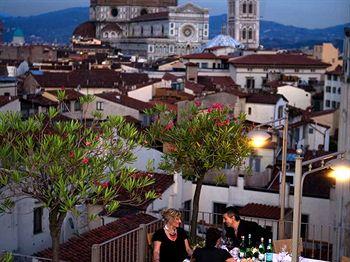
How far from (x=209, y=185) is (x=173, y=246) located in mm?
9699

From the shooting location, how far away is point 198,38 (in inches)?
4951

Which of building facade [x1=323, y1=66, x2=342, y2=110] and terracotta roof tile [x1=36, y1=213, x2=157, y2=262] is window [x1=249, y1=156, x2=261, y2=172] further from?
building facade [x1=323, y1=66, x2=342, y2=110]

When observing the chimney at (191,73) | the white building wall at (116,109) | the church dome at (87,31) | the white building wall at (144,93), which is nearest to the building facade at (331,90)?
the chimney at (191,73)

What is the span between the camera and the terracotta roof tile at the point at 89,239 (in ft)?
39.1

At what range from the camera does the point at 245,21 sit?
462 feet

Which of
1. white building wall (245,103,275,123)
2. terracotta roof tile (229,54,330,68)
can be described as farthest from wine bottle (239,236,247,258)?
terracotta roof tile (229,54,330,68)

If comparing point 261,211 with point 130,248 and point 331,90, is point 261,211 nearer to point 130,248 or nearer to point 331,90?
point 130,248

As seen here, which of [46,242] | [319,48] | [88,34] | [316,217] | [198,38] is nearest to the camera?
[46,242]

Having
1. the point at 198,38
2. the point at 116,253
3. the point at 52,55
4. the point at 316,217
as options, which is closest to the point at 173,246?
the point at 116,253

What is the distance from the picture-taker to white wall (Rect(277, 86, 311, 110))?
50.7 metres

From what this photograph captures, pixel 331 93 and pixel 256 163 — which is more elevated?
pixel 331 93

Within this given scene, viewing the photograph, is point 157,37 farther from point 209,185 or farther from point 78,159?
point 78,159

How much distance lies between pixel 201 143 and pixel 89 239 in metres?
2.73

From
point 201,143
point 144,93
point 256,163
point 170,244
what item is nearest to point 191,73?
point 144,93
